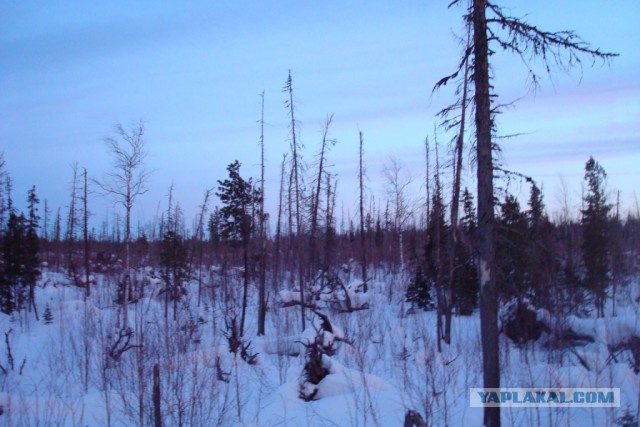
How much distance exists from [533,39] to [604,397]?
5986 mm

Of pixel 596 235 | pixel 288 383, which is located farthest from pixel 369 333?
pixel 596 235

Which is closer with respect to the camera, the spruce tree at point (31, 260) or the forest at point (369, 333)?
the forest at point (369, 333)

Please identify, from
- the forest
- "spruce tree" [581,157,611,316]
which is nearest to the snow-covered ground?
the forest

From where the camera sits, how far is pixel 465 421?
322 inches

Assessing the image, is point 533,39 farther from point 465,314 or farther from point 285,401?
point 465,314

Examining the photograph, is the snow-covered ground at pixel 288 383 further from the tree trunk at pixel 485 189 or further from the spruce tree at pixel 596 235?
the spruce tree at pixel 596 235

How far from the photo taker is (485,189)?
7.69 meters

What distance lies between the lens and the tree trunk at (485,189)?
7.65 meters

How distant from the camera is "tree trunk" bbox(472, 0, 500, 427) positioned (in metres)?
7.65

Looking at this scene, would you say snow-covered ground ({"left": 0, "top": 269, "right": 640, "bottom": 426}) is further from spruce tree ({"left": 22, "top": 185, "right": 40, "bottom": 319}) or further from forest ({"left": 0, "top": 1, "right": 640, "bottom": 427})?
spruce tree ({"left": 22, "top": 185, "right": 40, "bottom": 319})

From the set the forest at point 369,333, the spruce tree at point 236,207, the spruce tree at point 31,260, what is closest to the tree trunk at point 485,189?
the forest at point 369,333

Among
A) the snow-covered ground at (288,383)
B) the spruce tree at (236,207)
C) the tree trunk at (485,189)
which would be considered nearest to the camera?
the tree trunk at (485,189)

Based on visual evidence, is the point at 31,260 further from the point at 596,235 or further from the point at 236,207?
the point at 596,235

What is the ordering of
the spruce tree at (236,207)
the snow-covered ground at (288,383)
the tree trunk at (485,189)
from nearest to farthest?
the tree trunk at (485,189) < the snow-covered ground at (288,383) < the spruce tree at (236,207)
